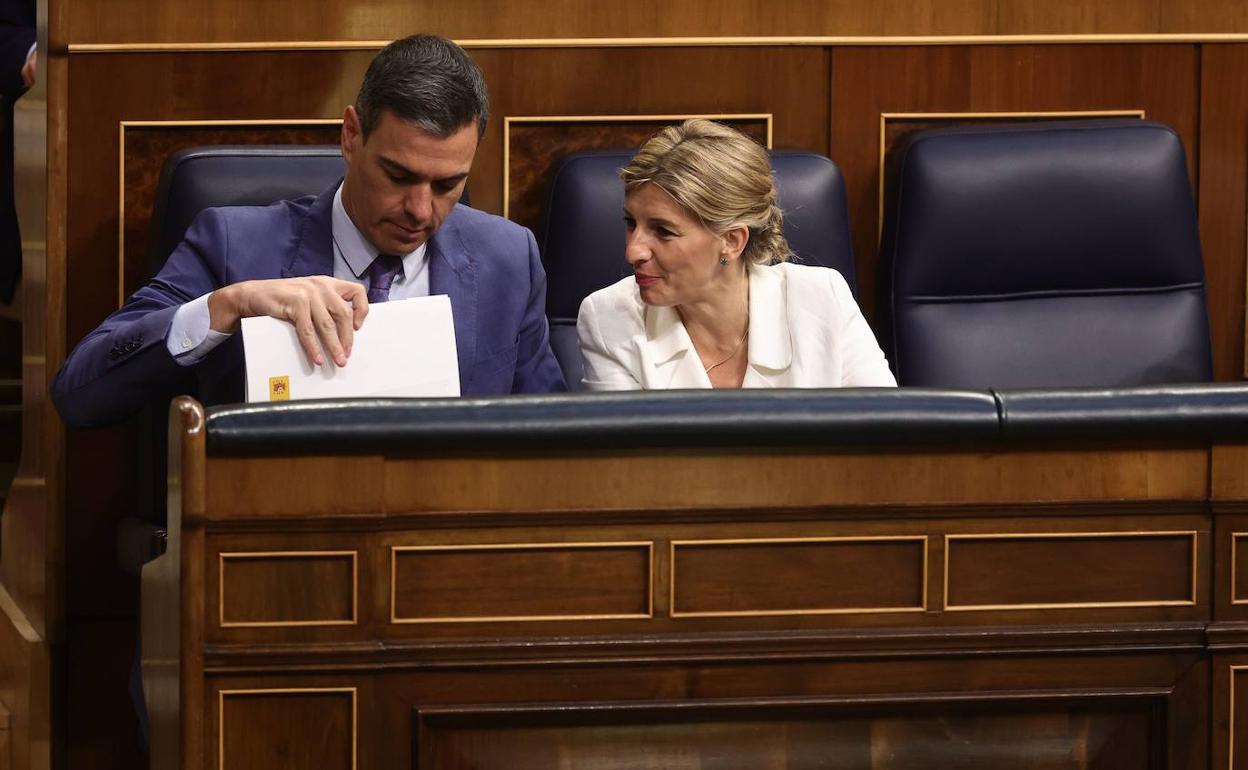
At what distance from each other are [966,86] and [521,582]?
1.14 m

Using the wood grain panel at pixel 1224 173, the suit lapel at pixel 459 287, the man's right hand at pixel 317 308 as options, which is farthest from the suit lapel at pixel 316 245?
the wood grain panel at pixel 1224 173

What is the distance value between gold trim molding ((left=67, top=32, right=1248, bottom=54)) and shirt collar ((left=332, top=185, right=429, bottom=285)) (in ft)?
1.17

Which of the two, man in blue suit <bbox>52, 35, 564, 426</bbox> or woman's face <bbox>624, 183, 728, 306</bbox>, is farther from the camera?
woman's face <bbox>624, 183, 728, 306</bbox>

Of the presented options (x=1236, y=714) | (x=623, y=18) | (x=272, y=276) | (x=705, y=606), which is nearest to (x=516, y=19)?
(x=623, y=18)

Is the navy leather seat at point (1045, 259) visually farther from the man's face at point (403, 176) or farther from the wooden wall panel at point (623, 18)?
the man's face at point (403, 176)

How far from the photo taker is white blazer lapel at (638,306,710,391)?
1785 mm

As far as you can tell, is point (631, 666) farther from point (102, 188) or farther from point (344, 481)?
point (102, 188)

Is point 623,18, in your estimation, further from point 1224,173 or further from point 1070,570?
point 1070,570

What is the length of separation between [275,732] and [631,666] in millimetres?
248

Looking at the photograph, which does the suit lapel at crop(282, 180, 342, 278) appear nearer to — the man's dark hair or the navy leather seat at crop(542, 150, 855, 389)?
the man's dark hair

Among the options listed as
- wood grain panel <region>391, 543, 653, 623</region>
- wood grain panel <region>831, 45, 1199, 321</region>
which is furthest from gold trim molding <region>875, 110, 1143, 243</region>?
wood grain panel <region>391, 543, 653, 623</region>

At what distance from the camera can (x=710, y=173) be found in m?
1.78

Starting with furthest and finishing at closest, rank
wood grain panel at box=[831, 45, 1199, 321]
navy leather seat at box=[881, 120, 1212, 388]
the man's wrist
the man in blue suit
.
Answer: wood grain panel at box=[831, 45, 1199, 321] < navy leather seat at box=[881, 120, 1212, 388] < the man in blue suit < the man's wrist

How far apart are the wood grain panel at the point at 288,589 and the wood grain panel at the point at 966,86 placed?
1.04 m
